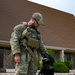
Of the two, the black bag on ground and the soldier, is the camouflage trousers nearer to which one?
the soldier

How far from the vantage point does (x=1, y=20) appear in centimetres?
2934

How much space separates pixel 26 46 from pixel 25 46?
0.02m

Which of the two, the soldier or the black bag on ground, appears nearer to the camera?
the soldier

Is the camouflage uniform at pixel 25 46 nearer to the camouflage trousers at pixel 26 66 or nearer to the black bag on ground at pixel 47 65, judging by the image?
the camouflage trousers at pixel 26 66

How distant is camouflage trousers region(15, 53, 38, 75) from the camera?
4887 millimetres

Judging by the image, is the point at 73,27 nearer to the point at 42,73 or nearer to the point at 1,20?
the point at 1,20

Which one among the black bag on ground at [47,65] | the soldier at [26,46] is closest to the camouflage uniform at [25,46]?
the soldier at [26,46]

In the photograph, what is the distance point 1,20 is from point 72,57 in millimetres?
16894

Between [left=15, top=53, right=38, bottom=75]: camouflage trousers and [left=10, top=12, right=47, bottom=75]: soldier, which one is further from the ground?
[left=10, top=12, right=47, bottom=75]: soldier

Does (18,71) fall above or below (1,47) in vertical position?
below

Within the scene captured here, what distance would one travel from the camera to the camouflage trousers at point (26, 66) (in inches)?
192

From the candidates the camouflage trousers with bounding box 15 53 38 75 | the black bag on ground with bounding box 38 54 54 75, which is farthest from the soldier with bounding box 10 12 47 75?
the black bag on ground with bounding box 38 54 54 75

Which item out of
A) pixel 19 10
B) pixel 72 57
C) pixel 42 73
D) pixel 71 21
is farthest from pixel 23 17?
pixel 42 73

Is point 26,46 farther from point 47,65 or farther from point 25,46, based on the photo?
point 47,65
